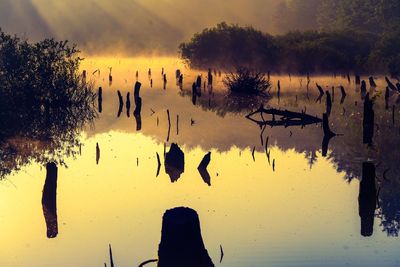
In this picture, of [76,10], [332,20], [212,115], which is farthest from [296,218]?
[76,10]

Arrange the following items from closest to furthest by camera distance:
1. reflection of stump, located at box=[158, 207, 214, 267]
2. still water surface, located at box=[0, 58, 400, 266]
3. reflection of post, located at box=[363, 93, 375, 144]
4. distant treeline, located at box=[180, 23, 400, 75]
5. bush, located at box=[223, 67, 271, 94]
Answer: reflection of stump, located at box=[158, 207, 214, 267] → still water surface, located at box=[0, 58, 400, 266] → reflection of post, located at box=[363, 93, 375, 144] → bush, located at box=[223, 67, 271, 94] → distant treeline, located at box=[180, 23, 400, 75]

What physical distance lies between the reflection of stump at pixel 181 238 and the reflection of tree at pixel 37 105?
14.4 meters

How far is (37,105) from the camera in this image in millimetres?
35469

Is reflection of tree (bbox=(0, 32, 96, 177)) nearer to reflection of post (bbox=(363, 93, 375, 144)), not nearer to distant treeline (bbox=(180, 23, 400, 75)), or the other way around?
reflection of post (bbox=(363, 93, 375, 144))

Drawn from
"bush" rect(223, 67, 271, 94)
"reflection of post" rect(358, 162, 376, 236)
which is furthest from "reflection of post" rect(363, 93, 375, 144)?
"bush" rect(223, 67, 271, 94)

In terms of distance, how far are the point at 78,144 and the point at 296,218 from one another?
46.2 feet

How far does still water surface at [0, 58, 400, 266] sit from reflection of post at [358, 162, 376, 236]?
0.27m

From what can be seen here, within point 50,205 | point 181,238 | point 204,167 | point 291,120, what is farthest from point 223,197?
point 291,120

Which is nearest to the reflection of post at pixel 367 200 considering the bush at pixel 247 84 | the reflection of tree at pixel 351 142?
the reflection of tree at pixel 351 142

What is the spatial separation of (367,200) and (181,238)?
27.6 ft

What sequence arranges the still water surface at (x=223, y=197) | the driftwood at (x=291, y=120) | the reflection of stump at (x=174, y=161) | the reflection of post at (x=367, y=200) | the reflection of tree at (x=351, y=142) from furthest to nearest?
1. the driftwood at (x=291, y=120)
2. the reflection of stump at (x=174, y=161)
3. the reflection of tree at (x=351, y=142)
4. the reflection of post at (x=367, y=200)
5. the still water surface at (x=223, y=197)

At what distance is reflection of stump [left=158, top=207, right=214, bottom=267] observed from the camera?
11625mm

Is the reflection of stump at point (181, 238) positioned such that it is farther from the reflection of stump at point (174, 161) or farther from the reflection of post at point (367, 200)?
the reflection of stump at point (174, 161)

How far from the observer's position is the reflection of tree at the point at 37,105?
95.0ft
